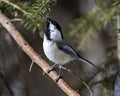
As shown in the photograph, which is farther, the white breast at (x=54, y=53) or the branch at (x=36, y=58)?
the white breast at (x=54, y=53)

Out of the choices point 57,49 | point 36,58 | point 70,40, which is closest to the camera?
point 36,58

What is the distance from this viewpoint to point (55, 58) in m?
1.12

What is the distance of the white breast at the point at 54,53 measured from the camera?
111cm

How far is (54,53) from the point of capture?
44.0 inches

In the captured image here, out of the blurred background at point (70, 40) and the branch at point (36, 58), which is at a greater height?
the branch at point (36, 58)

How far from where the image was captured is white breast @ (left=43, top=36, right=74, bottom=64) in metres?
1.11

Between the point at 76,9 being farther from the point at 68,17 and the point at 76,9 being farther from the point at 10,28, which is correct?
the point at 10,28

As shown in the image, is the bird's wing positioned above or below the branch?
below

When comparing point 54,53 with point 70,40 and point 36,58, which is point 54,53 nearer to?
point 36,58

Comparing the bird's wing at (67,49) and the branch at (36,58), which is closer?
the branch at (36,58)

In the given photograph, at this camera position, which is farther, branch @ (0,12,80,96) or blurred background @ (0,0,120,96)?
blurred background @ (0,0,120,96)

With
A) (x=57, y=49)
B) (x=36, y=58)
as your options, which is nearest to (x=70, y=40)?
(x=57, y=49)

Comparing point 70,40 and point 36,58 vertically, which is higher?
point 36,58

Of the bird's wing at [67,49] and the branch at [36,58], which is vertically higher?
the branch at [36,58]
